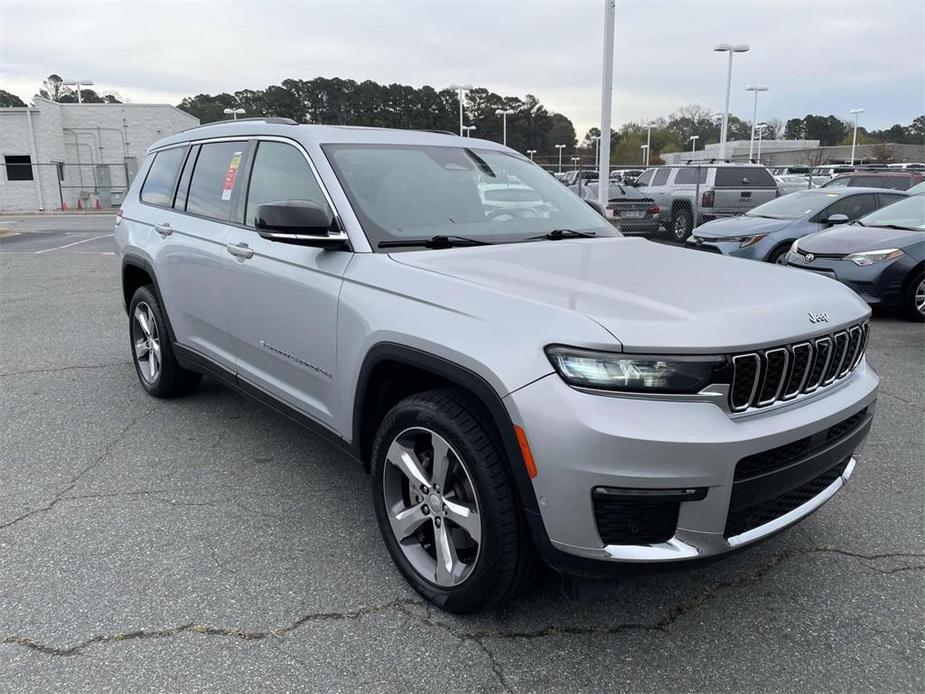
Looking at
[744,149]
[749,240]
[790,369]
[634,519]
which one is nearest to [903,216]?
[749,240]

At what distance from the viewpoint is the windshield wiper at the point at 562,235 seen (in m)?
3.55

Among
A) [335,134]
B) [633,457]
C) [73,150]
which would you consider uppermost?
[73,150]

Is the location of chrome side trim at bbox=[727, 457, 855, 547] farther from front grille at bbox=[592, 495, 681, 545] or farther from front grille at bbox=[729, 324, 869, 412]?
front grille at bbox=[729, 324, 869, 412]

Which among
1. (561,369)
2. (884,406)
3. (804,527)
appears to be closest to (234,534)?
(561,369)

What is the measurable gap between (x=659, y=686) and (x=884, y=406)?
377cm

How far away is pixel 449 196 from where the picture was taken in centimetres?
362

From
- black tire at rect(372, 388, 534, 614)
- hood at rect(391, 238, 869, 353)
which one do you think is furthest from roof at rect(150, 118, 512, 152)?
black tire at rect(372, 388, 534, 614)

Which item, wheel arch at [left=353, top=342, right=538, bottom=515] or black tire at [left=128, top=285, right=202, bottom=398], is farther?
black tire at [left=128, top=285, right=202, bottom=398]

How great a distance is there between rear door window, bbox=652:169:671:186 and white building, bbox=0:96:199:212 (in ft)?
93.0

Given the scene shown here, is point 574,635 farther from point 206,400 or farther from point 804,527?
point 206,400

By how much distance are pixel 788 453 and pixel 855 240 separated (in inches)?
292

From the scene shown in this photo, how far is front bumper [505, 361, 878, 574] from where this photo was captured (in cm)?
215

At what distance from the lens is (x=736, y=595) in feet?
9.63

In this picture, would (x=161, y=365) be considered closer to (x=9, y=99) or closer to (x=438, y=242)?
(x=438, y=242)
